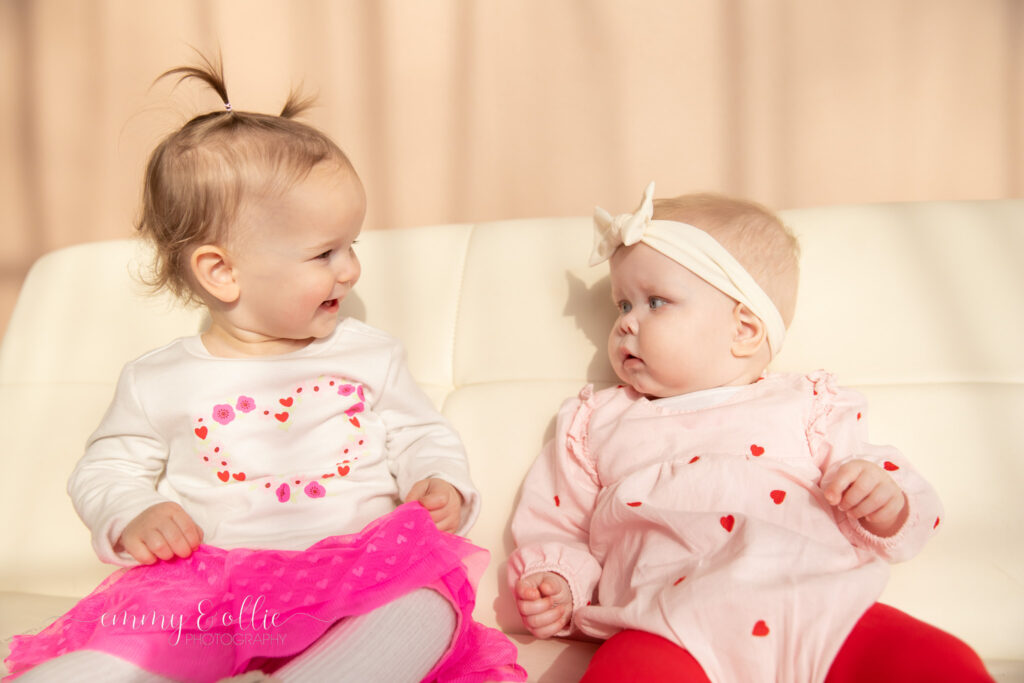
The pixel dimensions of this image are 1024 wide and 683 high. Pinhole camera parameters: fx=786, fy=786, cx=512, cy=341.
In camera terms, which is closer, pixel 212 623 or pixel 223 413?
pixel 212 623

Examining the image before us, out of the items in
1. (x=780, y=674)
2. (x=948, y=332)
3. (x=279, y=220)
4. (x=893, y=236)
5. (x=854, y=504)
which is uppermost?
(x=279, y=220)

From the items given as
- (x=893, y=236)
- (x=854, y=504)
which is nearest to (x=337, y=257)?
(x=854, y=504)

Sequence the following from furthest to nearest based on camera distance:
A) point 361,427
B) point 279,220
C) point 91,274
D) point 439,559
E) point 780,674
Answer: point 91,274 < point 361,427 < point 279,220 < point 439,559 < point 780,674

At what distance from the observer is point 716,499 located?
1143mm

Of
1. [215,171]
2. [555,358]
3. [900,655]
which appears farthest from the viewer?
[555,358]

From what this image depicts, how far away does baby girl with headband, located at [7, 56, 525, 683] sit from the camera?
104 cm

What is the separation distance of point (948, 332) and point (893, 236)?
0.21 m

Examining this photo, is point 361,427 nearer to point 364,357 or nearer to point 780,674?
point 364,357

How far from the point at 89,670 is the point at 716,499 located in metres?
0.87

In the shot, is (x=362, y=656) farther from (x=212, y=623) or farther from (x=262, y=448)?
(x=262, y=448)

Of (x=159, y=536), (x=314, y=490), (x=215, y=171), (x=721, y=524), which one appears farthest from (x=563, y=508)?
(x=215, y=171)

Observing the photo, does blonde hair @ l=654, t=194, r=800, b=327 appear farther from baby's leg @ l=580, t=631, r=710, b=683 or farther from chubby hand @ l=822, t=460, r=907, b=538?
baby's leg @ l=580, t=631, r=710, b=683

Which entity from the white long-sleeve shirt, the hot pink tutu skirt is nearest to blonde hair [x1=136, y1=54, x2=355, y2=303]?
the white long-sleeve shirt

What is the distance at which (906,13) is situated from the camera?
1886mm
